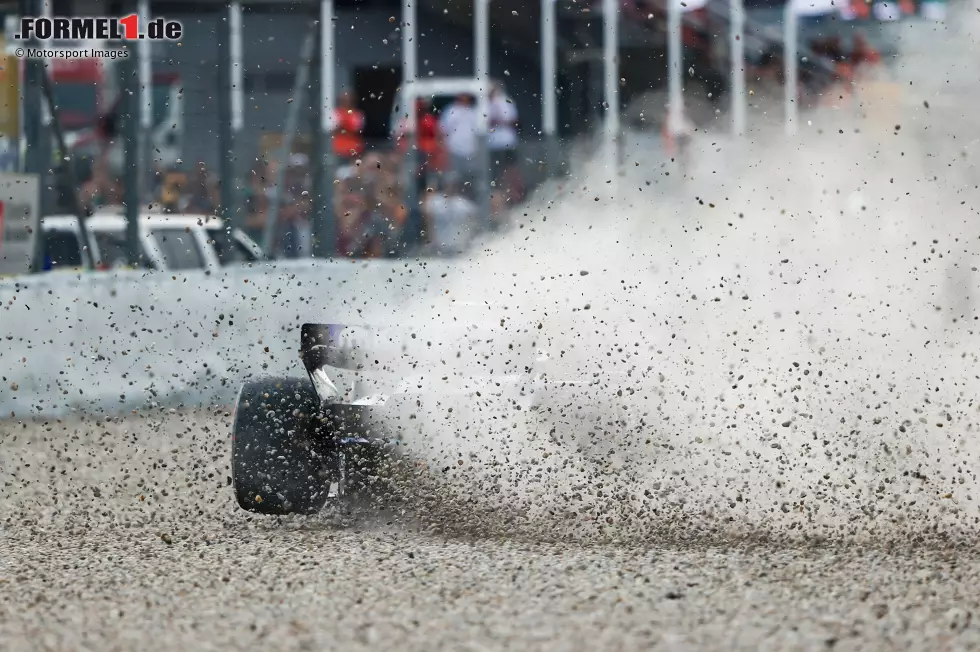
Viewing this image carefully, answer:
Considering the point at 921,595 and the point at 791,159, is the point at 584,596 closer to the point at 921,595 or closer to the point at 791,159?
the point at 921,595

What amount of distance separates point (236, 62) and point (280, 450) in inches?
275

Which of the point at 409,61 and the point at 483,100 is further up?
the point at 409,61

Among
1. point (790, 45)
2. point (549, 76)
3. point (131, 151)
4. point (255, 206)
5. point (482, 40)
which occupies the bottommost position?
point (255, 206)

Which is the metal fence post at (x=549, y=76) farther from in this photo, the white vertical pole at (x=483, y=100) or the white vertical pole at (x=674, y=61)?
the white vertical pole at (x=674, y=61)

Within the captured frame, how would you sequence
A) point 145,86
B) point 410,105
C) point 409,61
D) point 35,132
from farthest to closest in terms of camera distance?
point 409,61 → point 410,105 → point 145,86 → point 35,132

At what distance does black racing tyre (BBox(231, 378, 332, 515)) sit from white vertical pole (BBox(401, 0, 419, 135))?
8.24m

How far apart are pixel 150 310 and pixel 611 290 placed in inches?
208

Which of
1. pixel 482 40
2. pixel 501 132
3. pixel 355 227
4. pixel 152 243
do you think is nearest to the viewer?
pixel 152 243

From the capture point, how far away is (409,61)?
1688cm

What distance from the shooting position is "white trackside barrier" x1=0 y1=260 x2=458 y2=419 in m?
11.3

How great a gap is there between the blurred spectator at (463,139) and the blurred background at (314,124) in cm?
2

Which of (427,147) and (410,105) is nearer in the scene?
(427,147)

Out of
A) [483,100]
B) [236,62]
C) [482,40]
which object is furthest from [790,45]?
[236,62]

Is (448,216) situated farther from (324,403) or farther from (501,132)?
(324,403)
